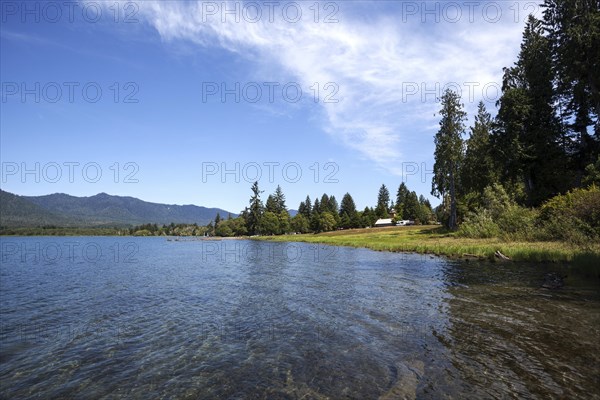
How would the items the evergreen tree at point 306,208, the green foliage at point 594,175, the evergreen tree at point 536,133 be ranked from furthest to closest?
the evergreen tree at point 306,208
the evergreen tree at point 536,133
the green foliage at point 594,175

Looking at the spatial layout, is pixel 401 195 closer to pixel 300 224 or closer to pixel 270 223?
pixel 300 224

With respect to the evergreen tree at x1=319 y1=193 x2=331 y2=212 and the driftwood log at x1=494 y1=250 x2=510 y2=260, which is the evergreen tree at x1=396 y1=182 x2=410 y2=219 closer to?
the evergreen tree at x1=319 y1=193 x2=331 y2=212

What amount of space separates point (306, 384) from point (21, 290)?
1024 inches

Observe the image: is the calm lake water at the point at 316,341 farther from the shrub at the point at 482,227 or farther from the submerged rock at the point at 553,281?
the shrub at the point at 482,227

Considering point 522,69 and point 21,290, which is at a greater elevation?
point 522,69

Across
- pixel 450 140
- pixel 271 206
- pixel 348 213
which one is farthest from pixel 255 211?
pixel 450 140

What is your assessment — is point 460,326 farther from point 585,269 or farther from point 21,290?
point 21,290

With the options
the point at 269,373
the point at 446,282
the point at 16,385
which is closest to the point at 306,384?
the point at 269,373

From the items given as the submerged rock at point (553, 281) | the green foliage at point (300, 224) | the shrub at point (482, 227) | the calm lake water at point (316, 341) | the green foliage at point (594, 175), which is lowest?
the calm lake water at point (316, 341)

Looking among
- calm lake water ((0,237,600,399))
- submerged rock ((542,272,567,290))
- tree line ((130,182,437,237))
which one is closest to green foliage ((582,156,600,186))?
calm lake water ((0,237,600,399))

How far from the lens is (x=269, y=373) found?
9.05m

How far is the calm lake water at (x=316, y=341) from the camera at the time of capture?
8.13 m

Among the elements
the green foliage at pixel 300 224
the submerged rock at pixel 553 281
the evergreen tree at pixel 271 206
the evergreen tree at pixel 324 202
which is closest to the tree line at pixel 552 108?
the submerged rock at pixel 553 281

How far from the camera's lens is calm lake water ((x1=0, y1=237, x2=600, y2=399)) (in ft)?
26.7
